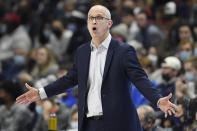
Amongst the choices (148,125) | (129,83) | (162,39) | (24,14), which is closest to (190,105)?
(148,125)

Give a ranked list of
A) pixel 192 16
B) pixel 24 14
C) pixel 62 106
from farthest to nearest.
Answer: pixel 24 14 → pixel 192 16 → pixel 62 106

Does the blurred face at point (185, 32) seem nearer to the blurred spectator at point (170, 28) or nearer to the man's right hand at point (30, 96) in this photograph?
the blurred spectator at point (170, 28)

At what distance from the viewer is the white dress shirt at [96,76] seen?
5.55 metres

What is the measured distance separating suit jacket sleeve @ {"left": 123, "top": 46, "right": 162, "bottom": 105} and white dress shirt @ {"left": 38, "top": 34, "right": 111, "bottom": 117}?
260 mm

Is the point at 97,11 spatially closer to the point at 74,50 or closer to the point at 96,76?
the point at 96,76

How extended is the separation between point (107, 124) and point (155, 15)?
330 inches

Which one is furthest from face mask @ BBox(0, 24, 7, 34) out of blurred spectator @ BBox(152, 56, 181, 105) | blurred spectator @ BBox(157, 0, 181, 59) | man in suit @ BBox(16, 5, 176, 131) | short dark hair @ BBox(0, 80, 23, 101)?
man in suit @ BBox(16, 5, 176, 131)

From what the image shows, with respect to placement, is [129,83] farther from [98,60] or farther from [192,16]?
[192,16]

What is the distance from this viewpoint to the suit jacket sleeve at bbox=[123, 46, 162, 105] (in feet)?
17.0

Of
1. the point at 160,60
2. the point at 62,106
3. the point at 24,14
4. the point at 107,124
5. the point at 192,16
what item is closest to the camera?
the point at 107,124

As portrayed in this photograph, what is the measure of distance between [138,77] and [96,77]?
0.47 metres

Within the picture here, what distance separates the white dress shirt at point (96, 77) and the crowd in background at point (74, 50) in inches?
73.4

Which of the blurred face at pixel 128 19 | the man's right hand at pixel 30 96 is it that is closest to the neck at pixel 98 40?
the man's right hand at pixel 30 96

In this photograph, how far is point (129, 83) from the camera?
221 inches
